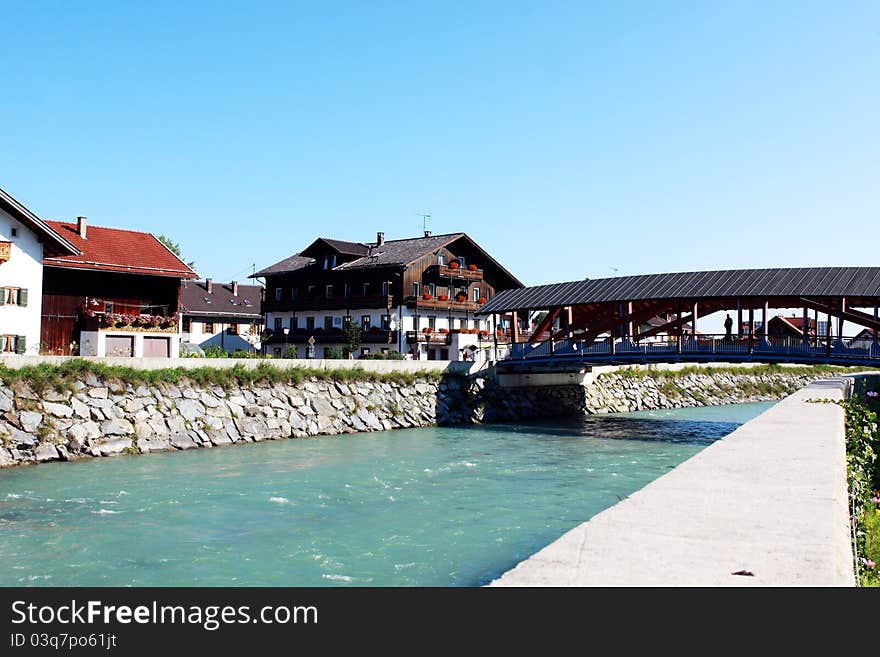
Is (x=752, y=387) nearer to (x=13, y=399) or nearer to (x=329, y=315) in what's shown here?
(x=329, y=315)

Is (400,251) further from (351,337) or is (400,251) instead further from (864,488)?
(864,488)

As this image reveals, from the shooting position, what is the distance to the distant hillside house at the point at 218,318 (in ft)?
187

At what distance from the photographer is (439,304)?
1863 inches

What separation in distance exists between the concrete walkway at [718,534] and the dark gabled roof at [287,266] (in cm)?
4694

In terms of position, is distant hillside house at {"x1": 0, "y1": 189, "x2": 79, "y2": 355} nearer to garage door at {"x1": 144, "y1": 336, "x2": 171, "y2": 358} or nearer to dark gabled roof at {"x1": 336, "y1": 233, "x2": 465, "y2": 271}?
garage door at {"x1": 144, "y1": 336, "x2": 171, "y2": 358}

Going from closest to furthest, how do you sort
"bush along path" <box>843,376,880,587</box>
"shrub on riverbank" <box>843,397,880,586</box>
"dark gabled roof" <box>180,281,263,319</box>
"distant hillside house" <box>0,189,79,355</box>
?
"bush along path" <box>843,376,880,587</box> < "shrub on riverbank" <box>843,397,880,586</box> < "distant hillside house" <box>0,189,79,355</box> < "dark gabled roof" <box>180,281,263,319</box>

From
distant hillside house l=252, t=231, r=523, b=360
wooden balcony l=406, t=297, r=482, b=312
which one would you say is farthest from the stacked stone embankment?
wooden balcony l=406, t=297, r=482, b=312

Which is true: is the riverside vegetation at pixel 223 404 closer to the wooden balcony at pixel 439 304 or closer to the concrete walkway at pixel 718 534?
the wooden balcony at pixel 439 304

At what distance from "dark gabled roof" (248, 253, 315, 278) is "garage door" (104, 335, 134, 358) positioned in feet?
71.7

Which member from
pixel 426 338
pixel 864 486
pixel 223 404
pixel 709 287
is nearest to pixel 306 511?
pixel 864 486

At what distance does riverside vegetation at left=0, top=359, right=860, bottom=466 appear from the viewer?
20.9 meters

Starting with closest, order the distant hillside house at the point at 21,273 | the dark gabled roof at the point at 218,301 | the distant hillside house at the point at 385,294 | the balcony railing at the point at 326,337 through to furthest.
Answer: the distant hillside house at the point at 21,273 → the balcony railing at the point at 326,337 → the distant hillside house at the point at 385,294 → the dark gabled roof at the point at 218,301

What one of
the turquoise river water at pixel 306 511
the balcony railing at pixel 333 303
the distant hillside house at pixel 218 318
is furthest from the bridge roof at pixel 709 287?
the distant hillside house at pixel 218 318
